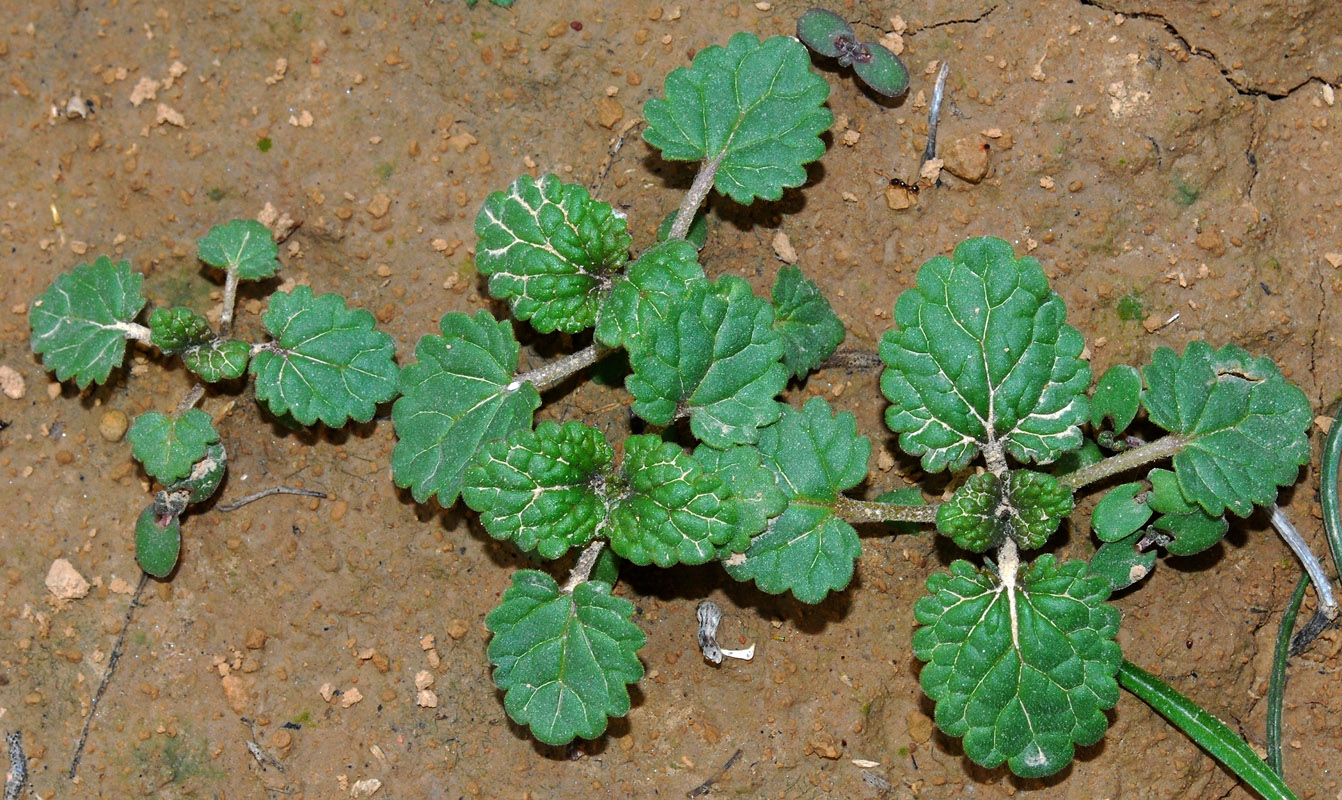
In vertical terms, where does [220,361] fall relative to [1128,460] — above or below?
below

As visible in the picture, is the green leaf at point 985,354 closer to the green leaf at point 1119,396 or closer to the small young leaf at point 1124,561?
the green leaf at point 1119,396

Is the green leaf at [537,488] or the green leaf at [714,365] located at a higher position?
the green leaf at [714,365]

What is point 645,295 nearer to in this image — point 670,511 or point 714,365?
point 714,365

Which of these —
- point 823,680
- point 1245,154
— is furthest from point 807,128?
point 823,680

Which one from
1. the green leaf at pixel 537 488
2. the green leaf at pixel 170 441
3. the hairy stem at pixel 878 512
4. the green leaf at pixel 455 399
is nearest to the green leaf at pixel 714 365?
the green leaf at pixel 537 488

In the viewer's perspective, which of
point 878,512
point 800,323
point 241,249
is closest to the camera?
point 878,512

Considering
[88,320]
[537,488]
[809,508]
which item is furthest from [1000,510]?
[88,320]

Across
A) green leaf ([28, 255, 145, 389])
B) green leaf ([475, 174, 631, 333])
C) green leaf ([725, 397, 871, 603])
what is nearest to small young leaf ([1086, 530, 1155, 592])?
green leaf ([725, 397, 871, 603])
